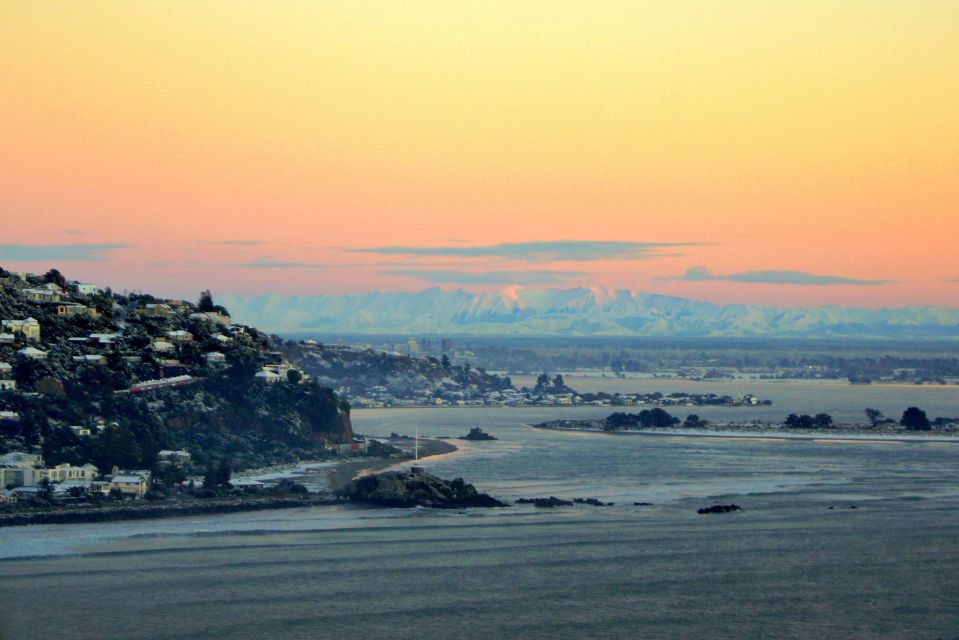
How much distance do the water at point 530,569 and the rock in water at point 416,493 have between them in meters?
1.72

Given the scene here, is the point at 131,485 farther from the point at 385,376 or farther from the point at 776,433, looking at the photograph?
the point at 385,376

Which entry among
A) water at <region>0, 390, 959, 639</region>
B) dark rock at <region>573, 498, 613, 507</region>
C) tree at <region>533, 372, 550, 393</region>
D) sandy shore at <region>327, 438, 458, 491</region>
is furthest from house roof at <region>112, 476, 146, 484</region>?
tree at <region>533, 372, 550, 393</region>

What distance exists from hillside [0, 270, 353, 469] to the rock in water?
9.57 meters

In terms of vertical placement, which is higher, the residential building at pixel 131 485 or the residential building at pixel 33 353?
the residential building at pixel 33 353

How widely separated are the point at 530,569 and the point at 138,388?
33.9 m

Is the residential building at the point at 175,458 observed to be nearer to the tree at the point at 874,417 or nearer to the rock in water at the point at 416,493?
the rock in water at the point at 416,493

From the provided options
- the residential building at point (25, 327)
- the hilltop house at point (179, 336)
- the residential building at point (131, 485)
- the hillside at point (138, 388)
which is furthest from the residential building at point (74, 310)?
the residential building at point (131, 485)

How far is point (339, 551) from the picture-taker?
44.7 metres

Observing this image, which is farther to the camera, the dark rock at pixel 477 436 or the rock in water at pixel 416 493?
the dark rock at pixel 477 436

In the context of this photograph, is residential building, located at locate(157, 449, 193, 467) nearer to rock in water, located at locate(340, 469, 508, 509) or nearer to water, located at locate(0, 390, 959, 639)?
rock in water, located at locate(340, 469, 508, 509)

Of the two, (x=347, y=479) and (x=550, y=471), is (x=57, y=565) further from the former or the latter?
(x=550, y=471)

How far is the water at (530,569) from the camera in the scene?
114 ft

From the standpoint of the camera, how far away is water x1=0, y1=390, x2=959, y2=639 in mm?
34625

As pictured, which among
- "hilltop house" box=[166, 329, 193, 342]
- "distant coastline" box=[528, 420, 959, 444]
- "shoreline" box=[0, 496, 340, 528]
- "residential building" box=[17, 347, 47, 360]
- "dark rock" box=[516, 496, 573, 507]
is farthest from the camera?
"distant coastline" box=[528, 420, 959, 444]
